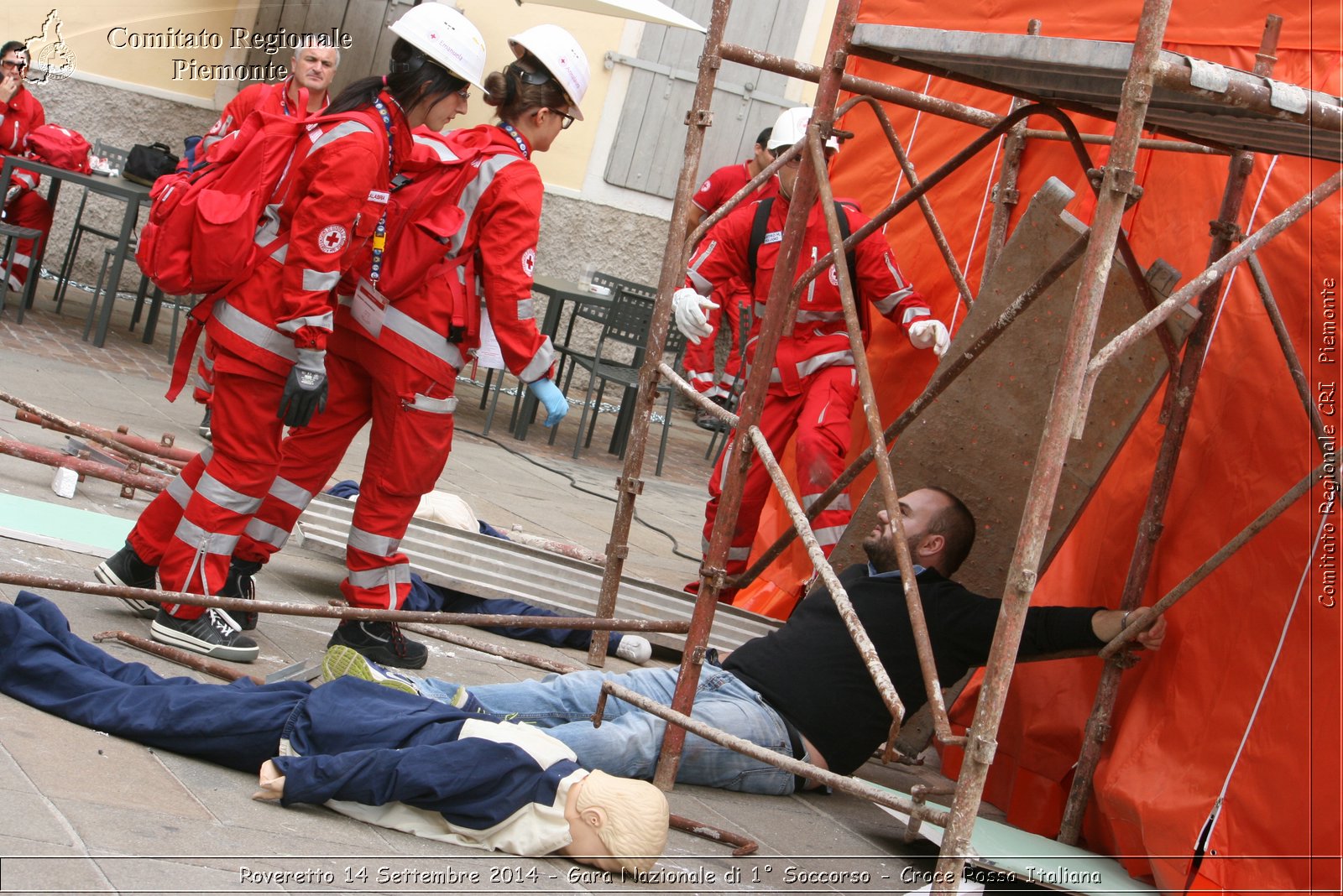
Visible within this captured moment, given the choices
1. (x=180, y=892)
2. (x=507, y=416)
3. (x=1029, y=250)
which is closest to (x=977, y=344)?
(x=1029, y=250)

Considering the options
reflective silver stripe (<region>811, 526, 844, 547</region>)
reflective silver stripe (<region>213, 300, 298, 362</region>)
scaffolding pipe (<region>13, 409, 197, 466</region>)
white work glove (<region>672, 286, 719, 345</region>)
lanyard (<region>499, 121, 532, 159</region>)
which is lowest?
scaffolding pipe (<region>13, 409, 197, 466</region>)

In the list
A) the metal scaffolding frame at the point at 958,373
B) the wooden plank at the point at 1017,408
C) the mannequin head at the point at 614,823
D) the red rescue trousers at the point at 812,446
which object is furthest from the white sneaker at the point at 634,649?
the mannequin head at the point at 614,823

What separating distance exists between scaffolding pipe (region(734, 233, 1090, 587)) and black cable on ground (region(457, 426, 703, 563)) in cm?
328

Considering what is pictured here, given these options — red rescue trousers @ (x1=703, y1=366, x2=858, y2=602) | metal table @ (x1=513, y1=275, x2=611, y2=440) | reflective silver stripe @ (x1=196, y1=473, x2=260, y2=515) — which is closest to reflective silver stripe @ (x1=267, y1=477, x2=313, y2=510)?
reflective silver stripe @ (x1=196, y1=473, x2=260, y2=515)

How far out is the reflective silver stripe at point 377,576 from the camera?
466 cm

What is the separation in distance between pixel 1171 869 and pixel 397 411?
2.57 metres

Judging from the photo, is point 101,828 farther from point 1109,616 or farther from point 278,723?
point 1109,616

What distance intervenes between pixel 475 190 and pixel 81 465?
7.26ft

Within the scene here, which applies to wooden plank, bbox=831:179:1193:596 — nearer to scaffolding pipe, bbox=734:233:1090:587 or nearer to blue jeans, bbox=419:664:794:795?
scaffolding pipe, bbox=734:233:1090:587

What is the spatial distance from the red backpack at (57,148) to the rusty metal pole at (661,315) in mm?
5961

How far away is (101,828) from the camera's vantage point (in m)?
2.87

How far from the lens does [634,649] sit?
5492mm

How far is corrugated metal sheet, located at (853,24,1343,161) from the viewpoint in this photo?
3.06 m

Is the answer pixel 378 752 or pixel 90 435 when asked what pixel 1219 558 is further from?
pixel 90 435
